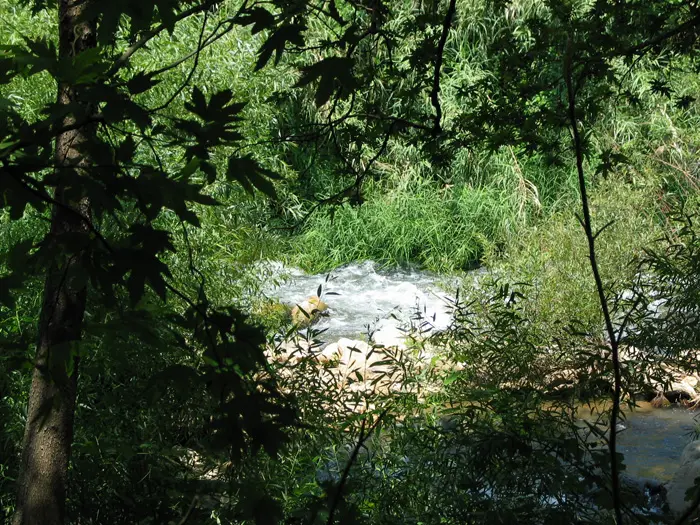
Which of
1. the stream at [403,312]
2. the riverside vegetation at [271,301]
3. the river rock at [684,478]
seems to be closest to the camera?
the riverside vegetation at [271,301]

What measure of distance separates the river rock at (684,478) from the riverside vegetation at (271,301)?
95mm

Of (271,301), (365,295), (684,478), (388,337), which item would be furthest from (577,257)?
(365,295)

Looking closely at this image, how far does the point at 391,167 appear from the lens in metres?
9.09

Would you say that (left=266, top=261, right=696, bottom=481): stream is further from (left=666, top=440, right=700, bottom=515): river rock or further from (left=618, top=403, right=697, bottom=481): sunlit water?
(left=666, top=440, right=700, bottom=515): river rock

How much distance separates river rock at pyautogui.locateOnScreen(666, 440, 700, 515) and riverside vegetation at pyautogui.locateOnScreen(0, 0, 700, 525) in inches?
3.8

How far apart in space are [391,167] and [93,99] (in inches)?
317

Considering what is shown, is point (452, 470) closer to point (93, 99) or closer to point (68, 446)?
point (68, 446)

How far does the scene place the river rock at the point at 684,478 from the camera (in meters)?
3.73

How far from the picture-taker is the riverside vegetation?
3.58 feet

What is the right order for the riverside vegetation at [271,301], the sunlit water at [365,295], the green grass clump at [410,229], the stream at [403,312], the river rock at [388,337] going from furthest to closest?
the green grass clump at [410,229]
the sunlit water at [365,295]
the river rock at [388,337]
the stream at [403,312]
the riverside vegetation at [271,301]

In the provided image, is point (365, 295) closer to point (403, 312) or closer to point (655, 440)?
point (403, 312)

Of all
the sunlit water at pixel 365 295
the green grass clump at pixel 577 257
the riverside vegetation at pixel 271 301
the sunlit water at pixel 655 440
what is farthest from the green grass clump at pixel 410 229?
the sunlit water at pixel 655 440

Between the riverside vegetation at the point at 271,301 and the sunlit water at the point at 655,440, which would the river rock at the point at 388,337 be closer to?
the riverside vegetation at the point at 271,301

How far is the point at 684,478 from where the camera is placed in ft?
13.2
